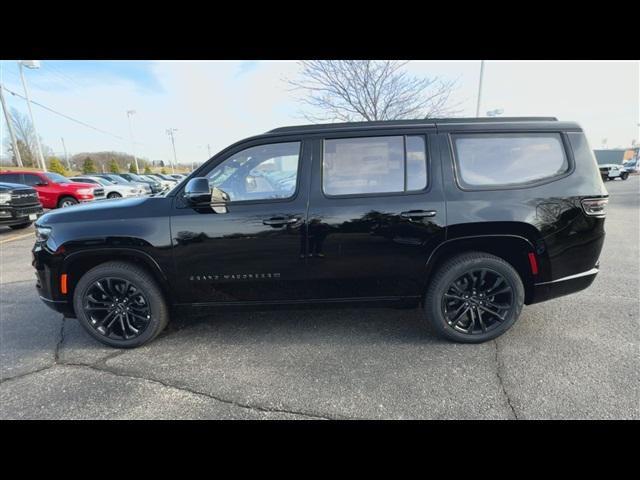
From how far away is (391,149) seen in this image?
278 cm

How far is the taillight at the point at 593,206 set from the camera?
2.70 meters

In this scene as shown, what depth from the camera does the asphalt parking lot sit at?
220 cm

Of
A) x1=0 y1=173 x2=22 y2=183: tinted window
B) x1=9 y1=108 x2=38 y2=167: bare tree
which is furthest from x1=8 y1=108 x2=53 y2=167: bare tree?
x1=0 y1=173 x2=22 y2=183: tinted window

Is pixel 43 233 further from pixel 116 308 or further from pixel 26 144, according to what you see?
pixel 26 144

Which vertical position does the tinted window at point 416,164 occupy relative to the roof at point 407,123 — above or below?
below

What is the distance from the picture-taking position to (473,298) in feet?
9.45

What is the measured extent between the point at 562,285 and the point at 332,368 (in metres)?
2.16

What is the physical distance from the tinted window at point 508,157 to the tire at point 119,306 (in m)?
2.95

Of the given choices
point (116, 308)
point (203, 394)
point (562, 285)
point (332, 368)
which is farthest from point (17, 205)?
point (562, 285)

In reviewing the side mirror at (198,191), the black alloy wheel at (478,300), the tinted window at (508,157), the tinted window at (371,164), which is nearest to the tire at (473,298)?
the black alloy wheel at (478,300)

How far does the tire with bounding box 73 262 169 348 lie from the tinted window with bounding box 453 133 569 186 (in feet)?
9.68

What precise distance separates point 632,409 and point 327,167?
271cm

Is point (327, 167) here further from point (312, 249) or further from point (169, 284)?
point (169, 284)

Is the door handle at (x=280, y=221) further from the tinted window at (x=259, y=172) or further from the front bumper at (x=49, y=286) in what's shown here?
the front bumper at (x=49, y=286)
